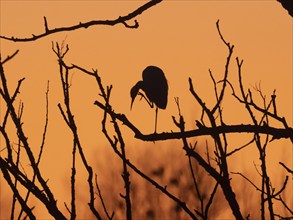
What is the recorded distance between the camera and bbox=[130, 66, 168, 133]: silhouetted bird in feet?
14.5

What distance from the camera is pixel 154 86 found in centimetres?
453

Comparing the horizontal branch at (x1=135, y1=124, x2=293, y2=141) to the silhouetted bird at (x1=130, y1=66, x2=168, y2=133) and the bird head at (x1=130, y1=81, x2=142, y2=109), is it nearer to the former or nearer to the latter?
the bird head at (x1=130, y1=81, x2=142, y2=109)

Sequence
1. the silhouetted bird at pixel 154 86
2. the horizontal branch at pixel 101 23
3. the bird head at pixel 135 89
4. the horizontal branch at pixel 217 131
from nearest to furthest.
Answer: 1. the horizontal branch at pixel 217 131
2. the horizontal branch at pixel 101 23
3. the bird head at pixel 135 89
4. the silhouetted bird at pixel 154 86

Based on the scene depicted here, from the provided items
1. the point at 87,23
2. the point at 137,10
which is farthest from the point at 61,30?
the point at 137,10

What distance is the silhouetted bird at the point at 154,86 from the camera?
14.5 feet

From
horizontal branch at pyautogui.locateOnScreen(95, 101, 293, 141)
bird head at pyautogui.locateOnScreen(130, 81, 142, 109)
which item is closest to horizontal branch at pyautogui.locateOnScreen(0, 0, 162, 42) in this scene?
horizontal branch at pyautogui.locateOnScreen(95, 101, 293, 141)

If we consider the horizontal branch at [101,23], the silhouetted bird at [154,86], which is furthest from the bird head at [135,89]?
the horizontal branch at [101,23]

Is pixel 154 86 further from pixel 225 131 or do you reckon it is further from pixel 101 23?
pixel 225 131

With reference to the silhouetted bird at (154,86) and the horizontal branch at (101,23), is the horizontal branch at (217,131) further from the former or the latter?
the silhouetted bird at (154,86)

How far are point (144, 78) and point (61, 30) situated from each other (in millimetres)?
1571

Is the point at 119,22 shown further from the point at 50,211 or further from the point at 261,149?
the point at 261,149

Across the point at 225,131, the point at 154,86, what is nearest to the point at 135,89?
the point at 154,86

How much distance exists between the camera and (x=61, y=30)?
294 cm

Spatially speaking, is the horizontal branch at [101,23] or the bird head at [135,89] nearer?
the horizontal branch at [101,23]
